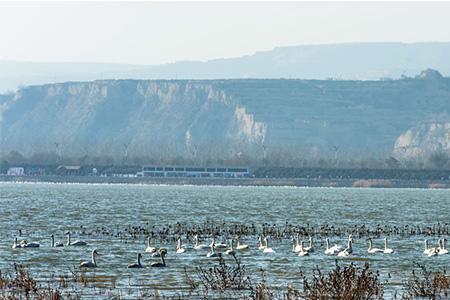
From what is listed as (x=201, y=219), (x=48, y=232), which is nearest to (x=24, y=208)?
(x=201, y=219)

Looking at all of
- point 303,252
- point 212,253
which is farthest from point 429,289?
point 303,252

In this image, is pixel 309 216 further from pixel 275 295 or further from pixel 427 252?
pixel 275 295

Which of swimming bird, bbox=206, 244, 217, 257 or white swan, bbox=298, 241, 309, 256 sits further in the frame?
white swan, bbox=298, 241, 309, 256

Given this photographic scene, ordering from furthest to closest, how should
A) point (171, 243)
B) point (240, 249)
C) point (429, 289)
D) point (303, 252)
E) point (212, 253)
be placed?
point (171, 243)
point (240, 249)
point (303, 252)
point (212, 253)
point (429, 289)

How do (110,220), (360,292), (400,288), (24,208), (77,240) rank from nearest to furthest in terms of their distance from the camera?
(360,292) < (400,288) < (77,240) < (110,220) < (24,208)

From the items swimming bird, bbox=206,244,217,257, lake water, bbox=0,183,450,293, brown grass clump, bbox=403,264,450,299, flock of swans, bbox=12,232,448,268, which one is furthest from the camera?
flock of swans, bbox=12,232,448,268

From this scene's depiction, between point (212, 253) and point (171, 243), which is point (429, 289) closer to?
point (212, 253)

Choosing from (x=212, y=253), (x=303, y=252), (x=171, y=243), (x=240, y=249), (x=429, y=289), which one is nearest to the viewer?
(x=429, y=289)

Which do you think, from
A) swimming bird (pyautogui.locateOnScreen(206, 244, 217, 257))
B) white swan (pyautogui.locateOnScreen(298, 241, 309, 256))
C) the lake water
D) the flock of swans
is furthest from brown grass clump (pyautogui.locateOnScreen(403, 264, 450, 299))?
white swan (pyautogui.locateOnScreen(298, 241, 309, 256))

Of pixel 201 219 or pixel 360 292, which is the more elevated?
pixel 360 292

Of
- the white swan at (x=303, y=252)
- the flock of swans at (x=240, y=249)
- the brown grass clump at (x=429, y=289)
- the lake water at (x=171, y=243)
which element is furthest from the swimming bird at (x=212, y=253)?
the brown grass clump at (x=429, y=289)

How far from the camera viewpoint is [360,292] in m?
30.9

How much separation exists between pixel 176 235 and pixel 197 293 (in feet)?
90.5

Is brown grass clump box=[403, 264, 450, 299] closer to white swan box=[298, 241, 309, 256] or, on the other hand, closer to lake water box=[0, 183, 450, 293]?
lake water box=[0, 183, 450, 293]
